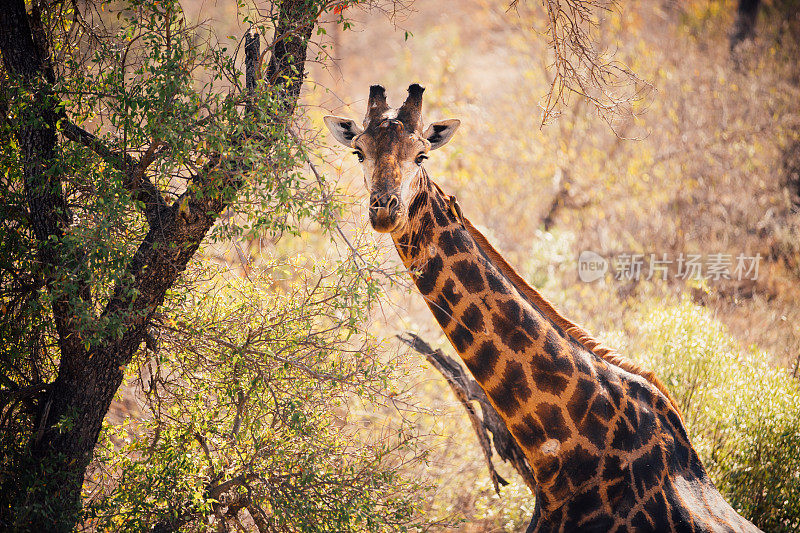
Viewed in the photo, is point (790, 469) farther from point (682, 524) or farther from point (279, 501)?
point (279, 501)

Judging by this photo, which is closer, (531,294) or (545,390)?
(545,390)

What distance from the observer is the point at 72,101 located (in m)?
4.82

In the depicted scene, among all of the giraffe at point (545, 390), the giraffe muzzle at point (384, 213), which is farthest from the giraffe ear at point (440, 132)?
the giraffe muzzle at point (384, 213)

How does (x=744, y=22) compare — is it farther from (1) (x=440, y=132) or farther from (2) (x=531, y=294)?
(2) (x=531, y=294)

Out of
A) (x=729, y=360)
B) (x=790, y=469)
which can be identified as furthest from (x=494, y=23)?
(x=790, y=469)

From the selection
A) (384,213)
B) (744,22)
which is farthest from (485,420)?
(744,22)

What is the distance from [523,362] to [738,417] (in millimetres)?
3746

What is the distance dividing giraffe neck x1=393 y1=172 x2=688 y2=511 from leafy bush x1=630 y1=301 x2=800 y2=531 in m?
3.03

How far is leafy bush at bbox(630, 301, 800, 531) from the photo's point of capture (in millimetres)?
6863

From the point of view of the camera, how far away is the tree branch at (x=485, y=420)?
6207 millimetres

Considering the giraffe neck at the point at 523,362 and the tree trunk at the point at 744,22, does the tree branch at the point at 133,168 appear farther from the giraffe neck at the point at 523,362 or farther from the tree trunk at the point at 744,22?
the tree trunk at the point at 744,22

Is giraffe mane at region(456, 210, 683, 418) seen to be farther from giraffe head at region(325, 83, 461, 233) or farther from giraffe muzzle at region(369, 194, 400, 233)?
giraffe muzzle at region(369, 194, 400, 233)

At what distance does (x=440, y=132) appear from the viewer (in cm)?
503

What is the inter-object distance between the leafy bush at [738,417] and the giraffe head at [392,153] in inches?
182
